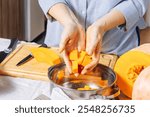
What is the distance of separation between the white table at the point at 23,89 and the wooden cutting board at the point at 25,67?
16mm

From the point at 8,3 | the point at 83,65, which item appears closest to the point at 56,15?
the point at 83,65

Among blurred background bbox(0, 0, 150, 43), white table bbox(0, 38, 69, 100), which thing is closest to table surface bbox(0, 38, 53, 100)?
white table bbox(0, 38, 69, 100)

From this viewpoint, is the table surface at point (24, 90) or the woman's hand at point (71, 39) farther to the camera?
the woman's hand at point (71, 39)

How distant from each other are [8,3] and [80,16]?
1.15 meters

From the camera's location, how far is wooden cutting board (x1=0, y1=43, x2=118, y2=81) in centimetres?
84

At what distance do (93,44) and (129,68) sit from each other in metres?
0.12

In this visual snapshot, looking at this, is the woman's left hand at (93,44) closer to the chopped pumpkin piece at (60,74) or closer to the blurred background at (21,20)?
the chopped pumpkin piece at (60,74)

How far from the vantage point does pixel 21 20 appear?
91.7 inches

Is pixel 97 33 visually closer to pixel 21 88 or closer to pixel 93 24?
pixel 93 24

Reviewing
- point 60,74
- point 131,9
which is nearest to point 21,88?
point 60,74

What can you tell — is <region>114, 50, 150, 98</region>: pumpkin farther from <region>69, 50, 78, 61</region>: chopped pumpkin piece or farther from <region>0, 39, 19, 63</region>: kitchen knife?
<region>0, 39, 19, 63</region>: kitchen knife

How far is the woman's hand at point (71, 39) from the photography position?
0.81 m

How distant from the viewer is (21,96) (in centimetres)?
75

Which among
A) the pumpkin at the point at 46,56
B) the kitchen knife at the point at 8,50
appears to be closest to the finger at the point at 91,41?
the pumpkin at the point at 46,56
